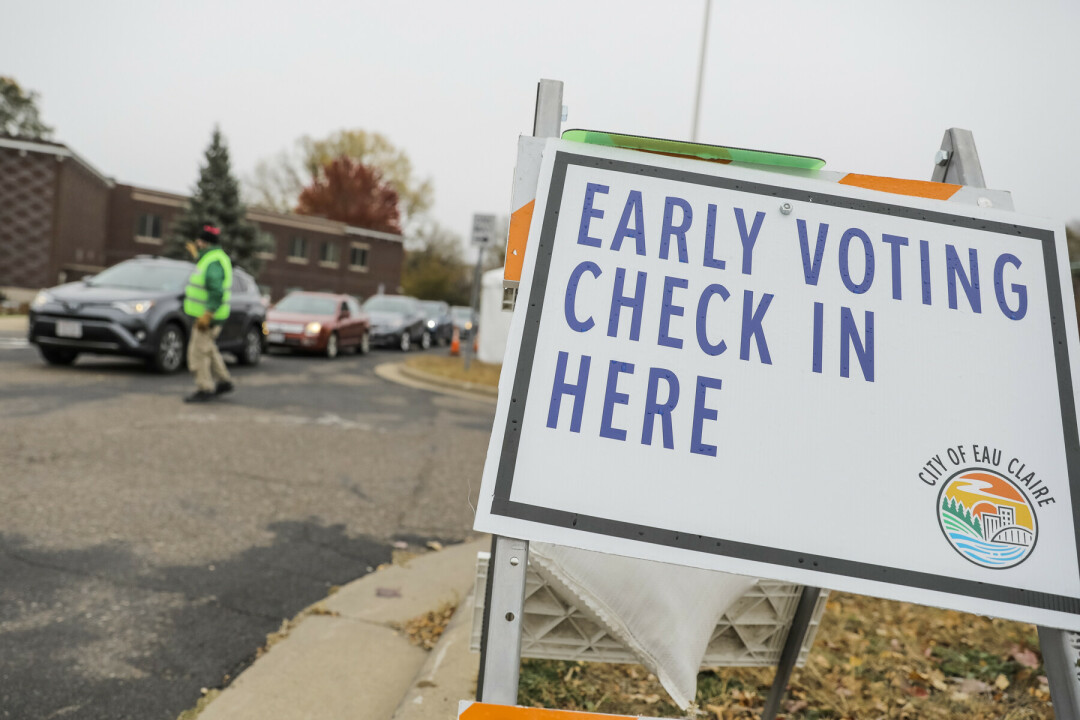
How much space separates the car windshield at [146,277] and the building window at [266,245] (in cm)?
3068

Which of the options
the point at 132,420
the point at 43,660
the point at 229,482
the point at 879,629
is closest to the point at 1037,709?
the point at 879,629

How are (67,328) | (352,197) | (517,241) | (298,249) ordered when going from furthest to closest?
(352,197), (298,249), (67,328), (517,241)

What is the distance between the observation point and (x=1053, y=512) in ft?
5.23

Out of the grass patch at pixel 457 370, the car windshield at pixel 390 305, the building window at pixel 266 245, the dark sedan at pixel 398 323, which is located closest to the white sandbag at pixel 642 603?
the grass patch at pixel 457 370

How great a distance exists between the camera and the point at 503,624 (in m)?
1.50

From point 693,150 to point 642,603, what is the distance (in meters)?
1.15

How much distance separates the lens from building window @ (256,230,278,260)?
40.3 m

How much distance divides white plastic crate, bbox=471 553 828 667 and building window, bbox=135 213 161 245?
43.4 m

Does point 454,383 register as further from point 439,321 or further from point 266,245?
point 266,245

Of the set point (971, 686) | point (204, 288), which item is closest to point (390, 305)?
point (204, 288)

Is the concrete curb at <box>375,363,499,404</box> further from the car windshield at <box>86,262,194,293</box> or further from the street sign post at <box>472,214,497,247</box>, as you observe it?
the car windshield at <box>86,262,194,293</box>

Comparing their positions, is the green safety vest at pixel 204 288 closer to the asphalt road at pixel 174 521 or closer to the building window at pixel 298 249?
the asphalt road at pixel 174 521

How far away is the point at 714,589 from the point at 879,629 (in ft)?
6.10

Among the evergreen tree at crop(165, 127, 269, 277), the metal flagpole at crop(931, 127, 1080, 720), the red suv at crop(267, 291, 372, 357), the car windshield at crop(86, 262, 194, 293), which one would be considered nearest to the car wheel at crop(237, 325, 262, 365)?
the car windshield at crop(86, 262, 194, 293)
